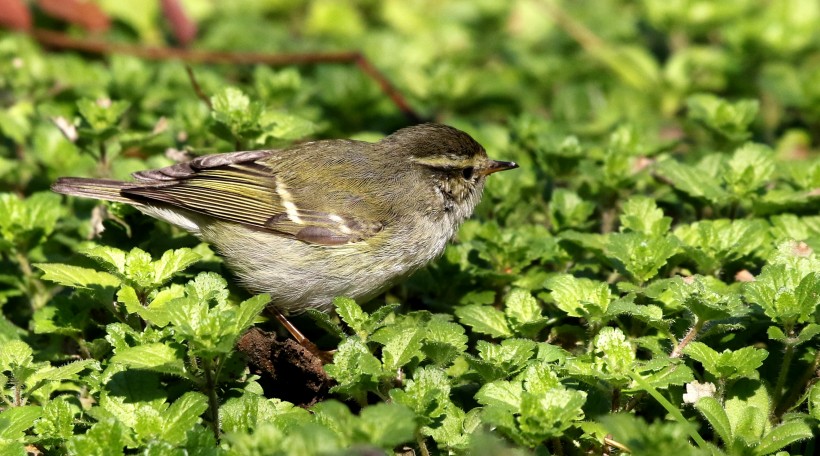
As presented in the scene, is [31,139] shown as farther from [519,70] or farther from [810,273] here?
[810,273]

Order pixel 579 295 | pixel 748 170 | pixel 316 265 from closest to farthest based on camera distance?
pixel 579 295 → pixel 316 265 → pixel 748 170

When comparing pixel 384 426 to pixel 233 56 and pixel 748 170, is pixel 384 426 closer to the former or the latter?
pixel 748 170

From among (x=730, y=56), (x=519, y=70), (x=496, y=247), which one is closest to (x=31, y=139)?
(x=496, y=247)

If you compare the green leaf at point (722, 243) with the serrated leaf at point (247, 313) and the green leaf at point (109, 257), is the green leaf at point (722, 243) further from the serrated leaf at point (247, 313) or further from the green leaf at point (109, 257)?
the green leaf at point (109, 257)

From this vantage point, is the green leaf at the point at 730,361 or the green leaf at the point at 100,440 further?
the green leaf at the point at 730,361

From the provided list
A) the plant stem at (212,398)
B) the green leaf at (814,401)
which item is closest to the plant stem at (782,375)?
the green leaf at (814,401)

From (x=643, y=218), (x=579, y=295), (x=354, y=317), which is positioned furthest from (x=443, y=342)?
(x=643, y=218)

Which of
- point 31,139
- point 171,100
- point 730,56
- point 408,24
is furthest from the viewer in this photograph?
point 408,24
